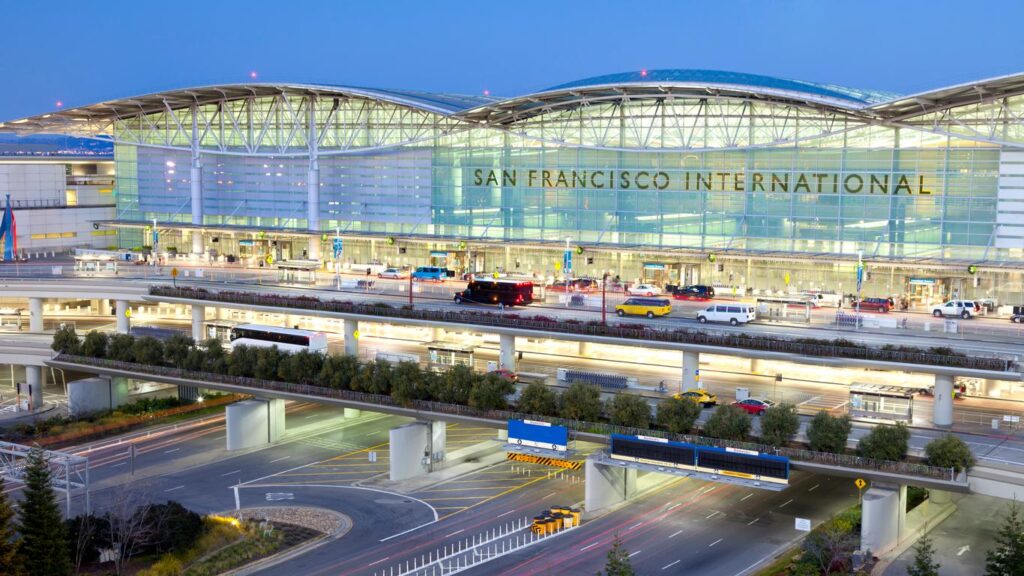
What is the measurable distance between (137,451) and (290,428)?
802 centimetres

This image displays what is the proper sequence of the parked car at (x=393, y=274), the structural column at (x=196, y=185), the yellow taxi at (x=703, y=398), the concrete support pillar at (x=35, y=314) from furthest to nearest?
the structural column at (x=196, y=185) → the parked car at (x=393, y=274) → the concrete support pillar at (x=35, y=314) → the yellow taxi at (x=703, y=398)

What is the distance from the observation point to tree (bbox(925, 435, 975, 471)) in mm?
41037

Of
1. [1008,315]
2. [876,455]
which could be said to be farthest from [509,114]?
[876,455]

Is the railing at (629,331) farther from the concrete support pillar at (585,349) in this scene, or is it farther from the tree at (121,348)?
the tree at (121,348)

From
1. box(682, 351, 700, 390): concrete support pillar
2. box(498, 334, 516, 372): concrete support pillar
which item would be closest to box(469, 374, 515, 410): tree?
box(498, 334, 516, 372): concrete support pillar

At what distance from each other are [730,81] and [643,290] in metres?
14.5

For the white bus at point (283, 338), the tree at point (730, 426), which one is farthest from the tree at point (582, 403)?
the white bus at point (283, 338)

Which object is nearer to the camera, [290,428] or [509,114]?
[290,428]

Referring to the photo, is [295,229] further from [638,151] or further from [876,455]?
[876,455]

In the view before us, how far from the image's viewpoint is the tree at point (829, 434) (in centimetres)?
4344

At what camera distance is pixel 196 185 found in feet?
313

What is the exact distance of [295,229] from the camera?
91188 mm

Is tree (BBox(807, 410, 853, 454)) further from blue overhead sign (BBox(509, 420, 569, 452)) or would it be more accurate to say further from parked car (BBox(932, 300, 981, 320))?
parked car (BBox(932, 300, 981, 320))

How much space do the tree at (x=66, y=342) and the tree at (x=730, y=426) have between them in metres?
41.2
